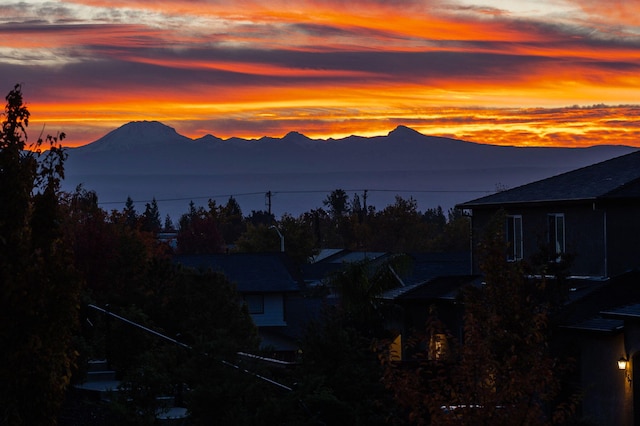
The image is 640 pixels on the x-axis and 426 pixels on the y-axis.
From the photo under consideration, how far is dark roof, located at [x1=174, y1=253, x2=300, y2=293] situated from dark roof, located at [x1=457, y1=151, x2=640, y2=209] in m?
25.3

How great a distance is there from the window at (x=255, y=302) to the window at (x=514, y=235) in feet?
90.8

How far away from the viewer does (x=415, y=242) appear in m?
117

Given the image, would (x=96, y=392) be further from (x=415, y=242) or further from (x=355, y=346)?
(x=415, y=242)

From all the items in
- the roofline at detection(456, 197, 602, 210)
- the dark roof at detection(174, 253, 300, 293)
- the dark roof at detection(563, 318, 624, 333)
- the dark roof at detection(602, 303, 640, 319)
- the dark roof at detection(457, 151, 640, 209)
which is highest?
the dark roof at detection(457, 151, 640, 209)

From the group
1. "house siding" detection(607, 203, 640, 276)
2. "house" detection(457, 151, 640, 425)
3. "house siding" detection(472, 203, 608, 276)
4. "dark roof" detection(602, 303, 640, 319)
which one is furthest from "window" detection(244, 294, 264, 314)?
"dark roof" detection(602, 303, 640, 319)

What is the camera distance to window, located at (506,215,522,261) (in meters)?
34.2

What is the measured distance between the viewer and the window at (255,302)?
60281mm

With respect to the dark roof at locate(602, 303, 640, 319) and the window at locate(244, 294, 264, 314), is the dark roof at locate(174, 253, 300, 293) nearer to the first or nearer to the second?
the window at locate(244, 294, 264, 314)

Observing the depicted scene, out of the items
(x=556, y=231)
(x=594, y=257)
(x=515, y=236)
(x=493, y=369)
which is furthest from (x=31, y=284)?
(x=515, y=236)

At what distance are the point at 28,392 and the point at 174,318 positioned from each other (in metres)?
17.1

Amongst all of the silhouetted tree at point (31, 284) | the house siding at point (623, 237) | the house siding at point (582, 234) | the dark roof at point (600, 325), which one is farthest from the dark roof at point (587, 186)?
the silhouetted tree at point (31, 284)

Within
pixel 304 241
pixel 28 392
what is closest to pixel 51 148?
pixel 28 392

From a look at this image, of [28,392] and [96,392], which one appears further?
[96,392]

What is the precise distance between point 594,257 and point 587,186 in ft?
8.43
